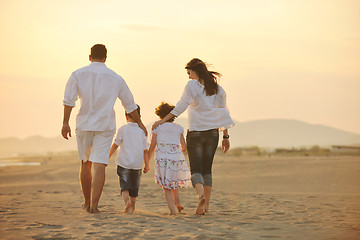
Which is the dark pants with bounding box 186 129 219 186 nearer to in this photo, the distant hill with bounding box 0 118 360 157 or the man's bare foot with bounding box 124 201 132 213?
the man's bare foot with bounding box 124 201 132 213

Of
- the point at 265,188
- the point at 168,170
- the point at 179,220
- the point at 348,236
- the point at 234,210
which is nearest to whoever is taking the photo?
the point at 348,236

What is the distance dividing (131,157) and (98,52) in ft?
4.84

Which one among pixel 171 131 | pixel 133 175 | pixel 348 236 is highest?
pixel 171 131

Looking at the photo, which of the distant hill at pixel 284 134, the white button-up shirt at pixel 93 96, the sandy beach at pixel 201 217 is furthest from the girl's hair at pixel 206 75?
the distant hill at pixel 284 134

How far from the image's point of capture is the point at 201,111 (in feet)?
23.1

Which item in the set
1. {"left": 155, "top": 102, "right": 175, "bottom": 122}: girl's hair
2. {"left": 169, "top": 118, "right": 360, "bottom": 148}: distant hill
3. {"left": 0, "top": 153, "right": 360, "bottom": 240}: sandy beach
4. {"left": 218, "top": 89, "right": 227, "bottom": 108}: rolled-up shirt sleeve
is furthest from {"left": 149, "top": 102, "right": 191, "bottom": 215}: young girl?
{"left": 169, "top": 118, "right": 360, "bottom": 148}: distant hill

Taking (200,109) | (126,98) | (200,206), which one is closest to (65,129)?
(126,98)

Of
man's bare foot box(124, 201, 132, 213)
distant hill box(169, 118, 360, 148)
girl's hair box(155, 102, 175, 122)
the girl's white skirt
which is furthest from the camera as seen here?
distant hill box(169, 118, 360, 148)

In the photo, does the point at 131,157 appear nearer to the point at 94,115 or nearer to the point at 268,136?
the point at 94,115

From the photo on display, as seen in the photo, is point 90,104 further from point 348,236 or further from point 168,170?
point 348,236

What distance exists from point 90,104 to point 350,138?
540 ft

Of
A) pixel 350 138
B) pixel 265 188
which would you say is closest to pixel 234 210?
pixel 265 188

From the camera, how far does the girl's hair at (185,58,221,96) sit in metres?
7.04

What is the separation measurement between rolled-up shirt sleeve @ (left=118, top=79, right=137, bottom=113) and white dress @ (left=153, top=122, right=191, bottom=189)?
463mm
